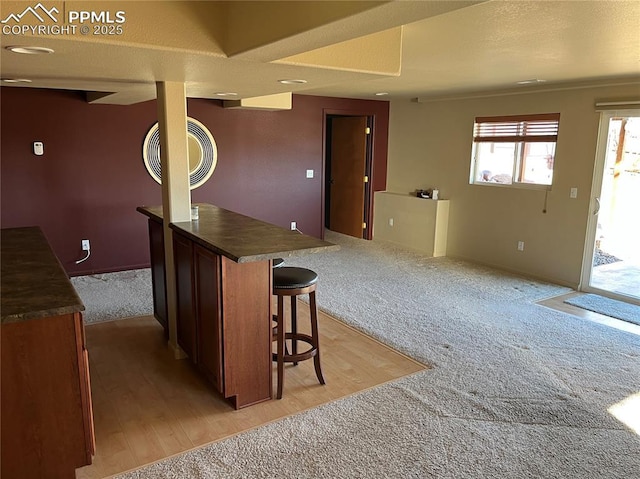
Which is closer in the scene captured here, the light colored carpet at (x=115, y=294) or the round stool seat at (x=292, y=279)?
the round stool seat at (x=292, y=279)

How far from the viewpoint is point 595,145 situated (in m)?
4.83

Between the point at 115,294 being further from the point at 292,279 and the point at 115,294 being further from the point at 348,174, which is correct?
the point at 348,174

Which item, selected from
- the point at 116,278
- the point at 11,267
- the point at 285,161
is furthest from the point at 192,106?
the point at 11,267

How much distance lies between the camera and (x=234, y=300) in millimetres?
2672

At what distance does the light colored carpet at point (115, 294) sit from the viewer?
4250 millimetres

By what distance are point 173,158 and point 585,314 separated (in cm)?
377

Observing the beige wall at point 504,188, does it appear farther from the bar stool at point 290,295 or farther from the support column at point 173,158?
the support column at point 173,158

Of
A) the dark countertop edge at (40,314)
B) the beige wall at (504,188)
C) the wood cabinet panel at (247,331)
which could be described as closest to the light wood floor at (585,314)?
the beige wall at (504,188)

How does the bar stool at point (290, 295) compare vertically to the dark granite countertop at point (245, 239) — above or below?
below

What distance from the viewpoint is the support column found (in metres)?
3.14

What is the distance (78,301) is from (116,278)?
359 cm

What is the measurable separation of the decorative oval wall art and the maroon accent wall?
0.07 metres

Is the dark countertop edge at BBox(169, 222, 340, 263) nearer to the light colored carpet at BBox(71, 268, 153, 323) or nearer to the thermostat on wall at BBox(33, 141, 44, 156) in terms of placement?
the light colored carpet at BBox(71, 268, 153, 323)

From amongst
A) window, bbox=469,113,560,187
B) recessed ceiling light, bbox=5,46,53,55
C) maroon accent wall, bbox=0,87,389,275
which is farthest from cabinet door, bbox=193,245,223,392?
window, bbox=469,113,560,187
